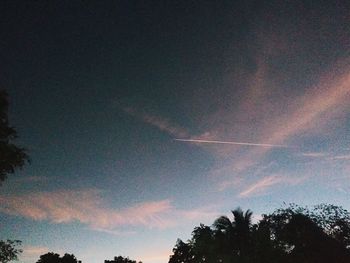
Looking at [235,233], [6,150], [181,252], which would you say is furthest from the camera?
[181,252]

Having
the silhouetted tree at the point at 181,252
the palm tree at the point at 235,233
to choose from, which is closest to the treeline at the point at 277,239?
the palm tree at the point at 235,233

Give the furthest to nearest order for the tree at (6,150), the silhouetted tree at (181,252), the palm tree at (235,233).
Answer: the silhouetted tree at (181,252) → the palm tree at (235,233) → the tree at (6,150)

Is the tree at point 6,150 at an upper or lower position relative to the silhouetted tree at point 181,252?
lower

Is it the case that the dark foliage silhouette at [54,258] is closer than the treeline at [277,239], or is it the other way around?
the treeline at [277,239]

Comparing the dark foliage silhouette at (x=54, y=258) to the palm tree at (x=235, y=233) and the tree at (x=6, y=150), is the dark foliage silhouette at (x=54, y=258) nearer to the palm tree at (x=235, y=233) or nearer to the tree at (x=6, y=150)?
the palm tree at (x=235, y=233)

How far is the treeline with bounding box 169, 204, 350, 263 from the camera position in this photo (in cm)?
3447

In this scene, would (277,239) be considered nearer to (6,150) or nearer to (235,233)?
(235,233)

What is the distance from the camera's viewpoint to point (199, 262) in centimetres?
4288

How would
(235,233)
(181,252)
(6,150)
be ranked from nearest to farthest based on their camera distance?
(6,150) < (235,233) < (181,252)

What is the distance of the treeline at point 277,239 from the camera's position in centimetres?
3447

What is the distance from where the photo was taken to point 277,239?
4081cm

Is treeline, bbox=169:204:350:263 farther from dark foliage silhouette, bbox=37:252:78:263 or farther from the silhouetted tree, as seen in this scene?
dark foliage silhouette, bbox=37:252:78:263

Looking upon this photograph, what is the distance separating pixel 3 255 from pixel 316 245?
119 ft

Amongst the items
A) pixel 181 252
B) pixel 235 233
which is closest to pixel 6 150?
pixel 235 233
